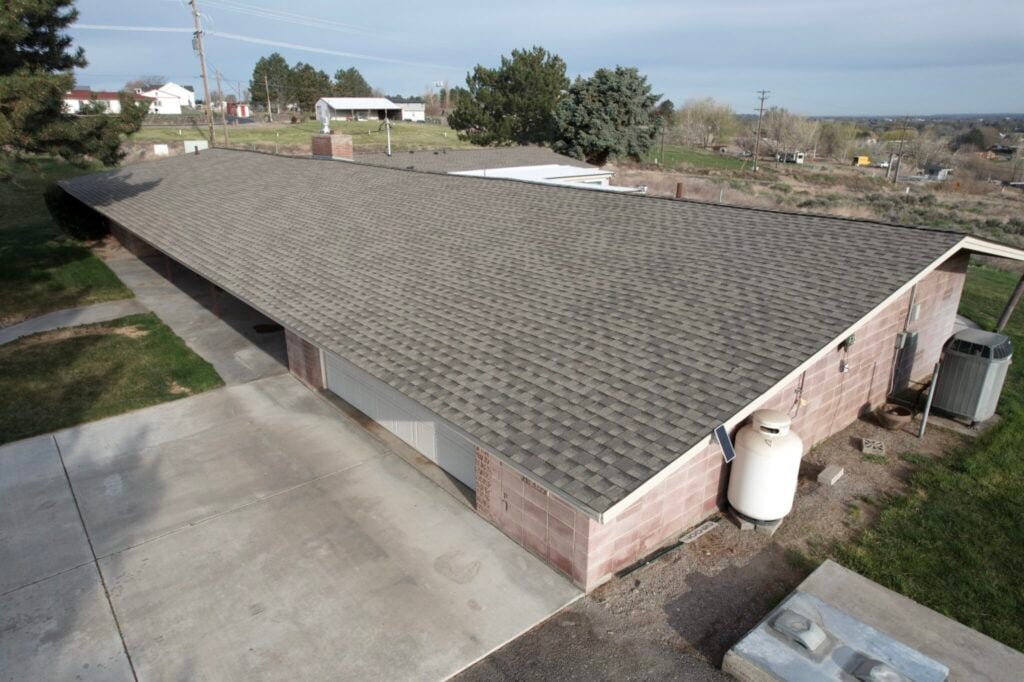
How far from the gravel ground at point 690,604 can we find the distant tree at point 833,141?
115 meters

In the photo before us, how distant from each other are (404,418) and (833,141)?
11775cm

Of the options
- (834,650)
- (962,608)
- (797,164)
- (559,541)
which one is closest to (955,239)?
(962,608)

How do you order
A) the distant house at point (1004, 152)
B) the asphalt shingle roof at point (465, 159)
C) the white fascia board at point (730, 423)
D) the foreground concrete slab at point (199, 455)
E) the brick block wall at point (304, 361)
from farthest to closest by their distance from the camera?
1. the distant house at point (1004, 152)
2. the asphalt shingle roof at point (465, 159)
3. the brick block wall at point (304, 361)
4. the foreground concrete slab at point (199, 455)
5. the white fascia board at point (730, 423)

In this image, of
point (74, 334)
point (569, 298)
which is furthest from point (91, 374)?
point (569, 298)

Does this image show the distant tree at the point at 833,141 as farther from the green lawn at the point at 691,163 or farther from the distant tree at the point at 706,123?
the green lawn at the point at 691,163

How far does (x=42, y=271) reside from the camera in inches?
880

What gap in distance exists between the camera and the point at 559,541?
7.92m

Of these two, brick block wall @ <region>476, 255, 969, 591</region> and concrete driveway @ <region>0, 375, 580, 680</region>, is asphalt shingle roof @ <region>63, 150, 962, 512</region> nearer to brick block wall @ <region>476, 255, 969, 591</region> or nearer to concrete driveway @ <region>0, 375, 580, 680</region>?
brick block wall @ <region>476, 255, 969, 591</region>

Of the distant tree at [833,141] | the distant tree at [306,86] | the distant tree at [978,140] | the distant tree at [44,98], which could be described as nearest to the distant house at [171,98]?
the distant tree at [306,86]

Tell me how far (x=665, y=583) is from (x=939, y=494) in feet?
16.5

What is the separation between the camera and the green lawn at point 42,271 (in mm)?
19188

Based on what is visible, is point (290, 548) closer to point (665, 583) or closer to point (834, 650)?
point (665, 583)

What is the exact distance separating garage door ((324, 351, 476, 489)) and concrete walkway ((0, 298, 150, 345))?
9252 millimetres

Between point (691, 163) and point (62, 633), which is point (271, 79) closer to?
point (691, 163)
